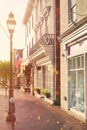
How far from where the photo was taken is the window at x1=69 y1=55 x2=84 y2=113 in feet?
49.3

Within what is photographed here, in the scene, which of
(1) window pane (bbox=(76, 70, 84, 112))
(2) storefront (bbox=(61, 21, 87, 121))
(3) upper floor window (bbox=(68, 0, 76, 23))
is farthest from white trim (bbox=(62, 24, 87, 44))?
(1) window pane (bbox=(76, 70, 84, 112))

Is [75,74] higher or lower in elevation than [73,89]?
higher

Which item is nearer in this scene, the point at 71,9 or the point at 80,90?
the point at 80,90

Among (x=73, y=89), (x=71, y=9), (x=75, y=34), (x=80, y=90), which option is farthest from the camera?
(x=71, y=9)

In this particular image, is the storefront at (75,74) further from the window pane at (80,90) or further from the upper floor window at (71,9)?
the upper floor window at (71,9)

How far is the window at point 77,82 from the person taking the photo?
15.0 metres

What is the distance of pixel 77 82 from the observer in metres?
15.8

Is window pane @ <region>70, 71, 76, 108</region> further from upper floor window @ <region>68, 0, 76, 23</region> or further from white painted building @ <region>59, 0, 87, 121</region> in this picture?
upper floor window @ <region>68, 0, 76, 23</region>

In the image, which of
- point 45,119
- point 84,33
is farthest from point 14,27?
point 45,119

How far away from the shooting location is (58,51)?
2133 centimetres

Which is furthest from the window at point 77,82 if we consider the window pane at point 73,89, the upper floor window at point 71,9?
the upper floor window at point 71,9

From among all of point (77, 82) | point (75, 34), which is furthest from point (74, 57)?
point (75, 34)

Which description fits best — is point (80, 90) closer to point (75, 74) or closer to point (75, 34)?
point (75, 74)

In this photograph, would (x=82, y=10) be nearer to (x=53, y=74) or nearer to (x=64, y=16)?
(x=64, y=16)
